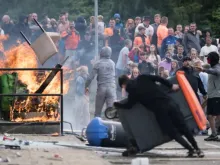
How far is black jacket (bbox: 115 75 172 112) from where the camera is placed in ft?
50.6

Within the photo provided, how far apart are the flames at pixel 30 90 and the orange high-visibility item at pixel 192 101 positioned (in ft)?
10.2

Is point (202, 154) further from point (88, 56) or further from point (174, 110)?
point (88, 56)

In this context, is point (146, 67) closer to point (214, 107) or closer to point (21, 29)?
point (21, 29)

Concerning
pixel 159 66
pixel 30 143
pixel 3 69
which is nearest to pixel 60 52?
pixel 159 66

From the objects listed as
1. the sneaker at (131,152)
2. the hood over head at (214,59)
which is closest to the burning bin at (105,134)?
the sneaker at (131,152)

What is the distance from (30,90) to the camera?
60.6 ft

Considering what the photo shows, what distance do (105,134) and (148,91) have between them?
140 centimetres

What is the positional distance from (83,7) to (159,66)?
1057 centimetres

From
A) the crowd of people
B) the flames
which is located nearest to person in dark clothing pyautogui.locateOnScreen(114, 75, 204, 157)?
the flames

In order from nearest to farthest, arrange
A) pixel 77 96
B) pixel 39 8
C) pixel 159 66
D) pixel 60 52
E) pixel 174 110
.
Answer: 1. pixel 174 110
2. pixel 77 96
3. pixel 159 66
4. pixel 60 52
5. pixel 39 8

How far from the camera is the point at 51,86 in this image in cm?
1847

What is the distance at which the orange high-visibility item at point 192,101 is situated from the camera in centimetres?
1590

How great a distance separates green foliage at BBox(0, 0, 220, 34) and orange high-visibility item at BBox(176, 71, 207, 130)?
52.7 feet

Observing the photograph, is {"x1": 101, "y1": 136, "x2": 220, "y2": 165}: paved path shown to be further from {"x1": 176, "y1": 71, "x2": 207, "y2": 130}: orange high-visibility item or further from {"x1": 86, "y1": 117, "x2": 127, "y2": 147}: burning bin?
{"x1": 176, "y1": 71, "x2": 207, "y2": 130}: orange high-visibility item
